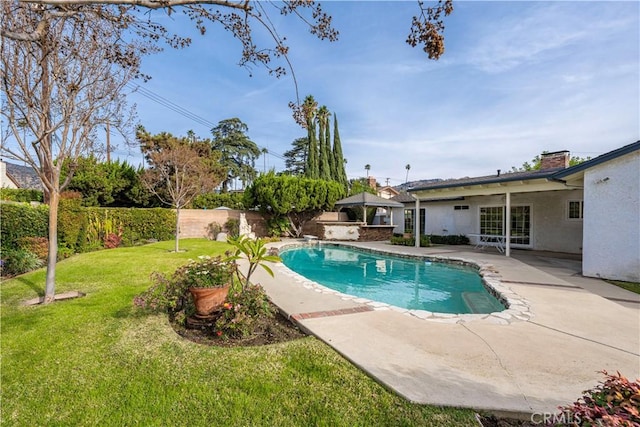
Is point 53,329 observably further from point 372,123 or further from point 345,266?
point 372,123

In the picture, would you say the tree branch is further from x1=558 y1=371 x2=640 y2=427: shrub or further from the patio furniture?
the patio furniture

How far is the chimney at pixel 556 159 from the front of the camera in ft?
50.0

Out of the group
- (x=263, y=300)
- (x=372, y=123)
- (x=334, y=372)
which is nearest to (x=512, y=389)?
(x=334, y=372)

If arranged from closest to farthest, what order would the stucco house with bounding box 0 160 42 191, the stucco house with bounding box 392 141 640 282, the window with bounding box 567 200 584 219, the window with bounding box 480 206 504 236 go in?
1. the stucco house with bounding box 392 141 640 282
2. the window with bounding box 567 200 584 219
3. the window with bounding box 480 206 504 236
4. the stucco house with bounding box 0 160 42 191

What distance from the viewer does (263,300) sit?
4535mm

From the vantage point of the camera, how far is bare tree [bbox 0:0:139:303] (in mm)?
4512

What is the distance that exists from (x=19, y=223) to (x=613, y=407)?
13.7m

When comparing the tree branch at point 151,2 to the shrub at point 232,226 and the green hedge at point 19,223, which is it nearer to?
the green hedge at point 19,223

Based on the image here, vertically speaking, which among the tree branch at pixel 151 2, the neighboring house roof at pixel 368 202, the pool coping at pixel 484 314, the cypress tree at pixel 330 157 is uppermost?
the cypress tree at pixel 330 157

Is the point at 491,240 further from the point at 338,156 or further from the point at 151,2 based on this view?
the point at 338,156

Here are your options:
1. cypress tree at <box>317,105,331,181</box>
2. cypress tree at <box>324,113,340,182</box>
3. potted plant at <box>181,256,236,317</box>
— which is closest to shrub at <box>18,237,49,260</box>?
potted plant at <box>181,256,236,317</box>

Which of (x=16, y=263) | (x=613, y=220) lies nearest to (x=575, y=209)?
(x=613, y=220)

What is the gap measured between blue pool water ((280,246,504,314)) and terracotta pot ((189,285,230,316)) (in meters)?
4.39

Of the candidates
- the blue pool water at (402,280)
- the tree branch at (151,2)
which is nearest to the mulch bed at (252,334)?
the blue pool water at (402,280)
